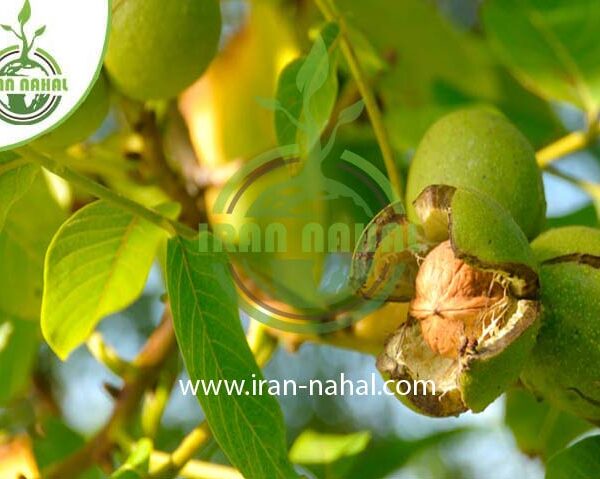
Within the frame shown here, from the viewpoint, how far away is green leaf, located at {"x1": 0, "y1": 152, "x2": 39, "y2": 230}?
2.96 ft

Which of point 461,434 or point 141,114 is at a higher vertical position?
point 141,114

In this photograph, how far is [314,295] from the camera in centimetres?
119

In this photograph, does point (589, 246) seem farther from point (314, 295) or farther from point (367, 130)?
point (367, 130)

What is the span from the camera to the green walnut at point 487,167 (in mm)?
956

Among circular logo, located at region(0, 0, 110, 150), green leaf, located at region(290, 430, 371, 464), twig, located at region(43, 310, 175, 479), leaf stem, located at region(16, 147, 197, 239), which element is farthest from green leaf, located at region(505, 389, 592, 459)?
circular logo, located at region(0, 0, 110, 150)

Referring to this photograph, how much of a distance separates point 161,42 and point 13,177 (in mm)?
198

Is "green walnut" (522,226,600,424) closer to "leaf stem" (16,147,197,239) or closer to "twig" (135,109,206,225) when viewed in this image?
"leaf stem" (16,147,197,239)

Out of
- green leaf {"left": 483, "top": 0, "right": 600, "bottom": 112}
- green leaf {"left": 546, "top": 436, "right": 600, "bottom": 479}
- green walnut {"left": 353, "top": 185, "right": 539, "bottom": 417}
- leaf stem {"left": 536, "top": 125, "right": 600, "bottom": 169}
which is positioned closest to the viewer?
green walnut {"left": 353, "top": 185, "right": 539, "bottom": 417}

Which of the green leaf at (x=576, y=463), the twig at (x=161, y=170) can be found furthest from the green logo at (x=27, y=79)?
the green leaf at (x=576, y=463)

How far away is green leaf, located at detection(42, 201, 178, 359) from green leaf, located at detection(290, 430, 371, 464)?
372 mm

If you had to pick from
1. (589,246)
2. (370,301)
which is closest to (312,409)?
(370,301)

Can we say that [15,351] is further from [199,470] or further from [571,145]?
[571,145]

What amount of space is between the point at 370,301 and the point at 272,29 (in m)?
0.76

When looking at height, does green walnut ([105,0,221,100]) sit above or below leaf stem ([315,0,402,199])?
above
